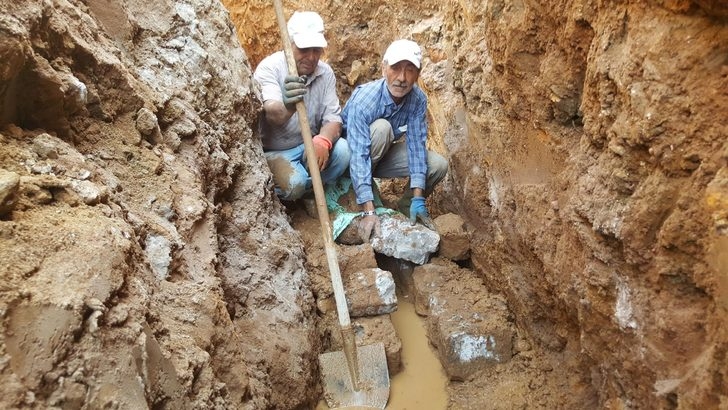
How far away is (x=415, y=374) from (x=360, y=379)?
13.7 inches

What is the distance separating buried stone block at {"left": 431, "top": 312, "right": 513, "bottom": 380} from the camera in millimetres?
2979

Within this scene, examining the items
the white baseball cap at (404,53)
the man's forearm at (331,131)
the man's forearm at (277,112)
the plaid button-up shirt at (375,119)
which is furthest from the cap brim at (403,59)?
the man's forearm at (277,112)

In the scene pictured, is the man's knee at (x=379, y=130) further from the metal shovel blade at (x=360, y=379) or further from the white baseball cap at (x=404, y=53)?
the metal shovel blade at (x=360, y=379)

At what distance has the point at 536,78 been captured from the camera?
256cm

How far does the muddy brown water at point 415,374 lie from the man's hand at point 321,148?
1.12 meters

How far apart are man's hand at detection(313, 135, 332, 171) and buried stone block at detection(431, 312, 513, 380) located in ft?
4.51

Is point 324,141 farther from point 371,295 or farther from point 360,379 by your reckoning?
point 360,379

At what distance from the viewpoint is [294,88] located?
11.3 feet

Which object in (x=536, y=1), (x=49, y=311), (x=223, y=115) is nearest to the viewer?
(x=49, y=311)

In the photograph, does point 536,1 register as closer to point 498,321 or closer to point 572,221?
point 572,221

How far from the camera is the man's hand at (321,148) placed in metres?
3.67

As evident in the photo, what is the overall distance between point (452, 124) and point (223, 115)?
1697mm

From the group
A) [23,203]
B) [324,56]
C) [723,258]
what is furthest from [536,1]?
[324,56]

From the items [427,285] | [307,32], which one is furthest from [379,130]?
[427,285]
